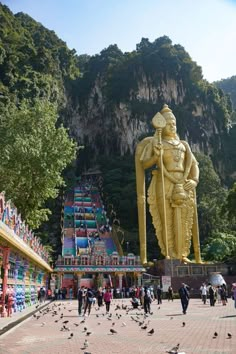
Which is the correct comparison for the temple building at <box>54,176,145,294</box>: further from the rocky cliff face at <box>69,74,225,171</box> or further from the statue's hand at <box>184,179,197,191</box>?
the rocky cliff face at <box>69,74,225,171</box>

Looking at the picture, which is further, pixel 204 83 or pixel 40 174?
pixel 204 83

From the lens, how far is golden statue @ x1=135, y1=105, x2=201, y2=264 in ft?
77.4

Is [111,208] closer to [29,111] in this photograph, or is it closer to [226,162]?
[226,162]

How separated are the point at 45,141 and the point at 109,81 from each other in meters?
36.7

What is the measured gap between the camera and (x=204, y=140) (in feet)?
166

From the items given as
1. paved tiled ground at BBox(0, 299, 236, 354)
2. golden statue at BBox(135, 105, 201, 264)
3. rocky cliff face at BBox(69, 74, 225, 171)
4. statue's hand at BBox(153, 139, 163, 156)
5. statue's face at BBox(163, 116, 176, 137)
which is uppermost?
rocky cliff face at BBox(69, 74, 225, 171)

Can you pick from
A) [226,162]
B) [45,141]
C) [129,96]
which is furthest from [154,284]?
[129,96]

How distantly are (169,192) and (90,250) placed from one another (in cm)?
733

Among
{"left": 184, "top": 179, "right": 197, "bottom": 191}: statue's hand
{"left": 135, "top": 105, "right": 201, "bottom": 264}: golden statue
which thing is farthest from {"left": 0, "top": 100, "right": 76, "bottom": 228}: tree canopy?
{"left": 184, "top": 179, "right": 197, "bottom": 191}: statue's hand

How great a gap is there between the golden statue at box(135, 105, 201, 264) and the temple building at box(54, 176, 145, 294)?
5.45 ft

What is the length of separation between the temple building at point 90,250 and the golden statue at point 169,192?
1.66 metres

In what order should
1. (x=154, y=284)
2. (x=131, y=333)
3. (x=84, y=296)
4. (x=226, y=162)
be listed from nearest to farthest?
1. (x=131, y=333)
2. (x=84, y=296)
3. (x=154, y=284)
4. (x=226, y=162)

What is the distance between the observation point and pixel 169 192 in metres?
24.2

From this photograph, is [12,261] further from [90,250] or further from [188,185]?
[90,250]
